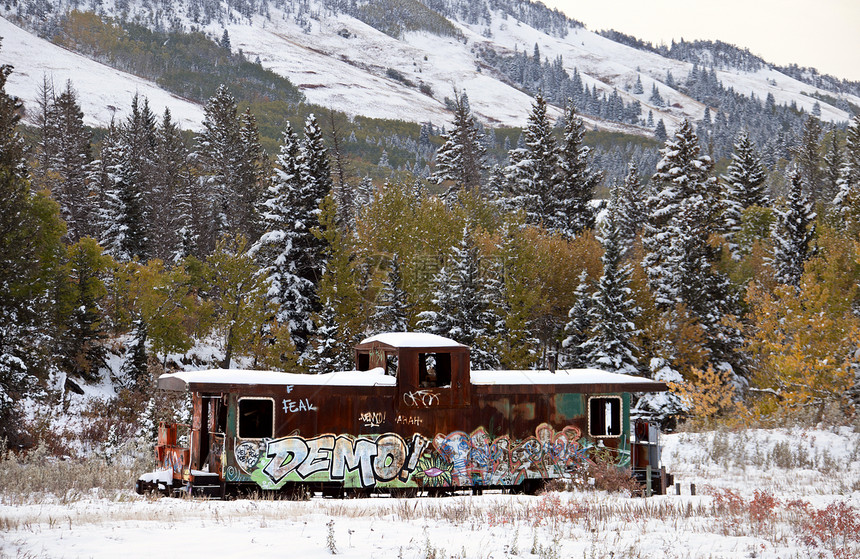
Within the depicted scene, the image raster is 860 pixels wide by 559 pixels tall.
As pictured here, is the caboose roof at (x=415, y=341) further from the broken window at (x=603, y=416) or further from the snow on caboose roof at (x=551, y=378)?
the broken window at (x=603, y=416)

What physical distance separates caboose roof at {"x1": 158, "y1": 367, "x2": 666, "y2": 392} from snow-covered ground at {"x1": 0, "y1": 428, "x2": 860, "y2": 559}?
3.01 meters

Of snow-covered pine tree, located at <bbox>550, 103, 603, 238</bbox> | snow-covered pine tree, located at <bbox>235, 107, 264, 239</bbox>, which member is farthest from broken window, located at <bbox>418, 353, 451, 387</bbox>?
snow-covered pine tree, located at <bbox>550, 103, 603, 238</bbox>

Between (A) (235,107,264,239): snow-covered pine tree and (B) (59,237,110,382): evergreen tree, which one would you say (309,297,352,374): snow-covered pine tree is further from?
(A) (235,107,264,239): snow-covered pine tree

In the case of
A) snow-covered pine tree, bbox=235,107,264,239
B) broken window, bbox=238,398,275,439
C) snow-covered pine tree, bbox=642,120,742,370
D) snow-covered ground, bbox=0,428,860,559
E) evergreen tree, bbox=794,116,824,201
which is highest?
evergreen tree, bbox=794,116,824,201

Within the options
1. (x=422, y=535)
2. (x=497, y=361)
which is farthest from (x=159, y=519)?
(x=497, y=361)

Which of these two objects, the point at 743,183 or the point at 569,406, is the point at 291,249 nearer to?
the point at 569,406

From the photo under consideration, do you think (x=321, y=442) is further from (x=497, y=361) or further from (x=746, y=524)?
(x=497, y=361)

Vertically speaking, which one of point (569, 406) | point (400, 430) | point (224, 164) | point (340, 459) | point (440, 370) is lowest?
point (340, 459)

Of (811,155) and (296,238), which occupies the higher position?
(811,155)

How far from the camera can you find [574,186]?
67375 mm

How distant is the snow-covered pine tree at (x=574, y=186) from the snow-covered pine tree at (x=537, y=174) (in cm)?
→ 61

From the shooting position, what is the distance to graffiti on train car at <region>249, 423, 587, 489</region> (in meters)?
19.0

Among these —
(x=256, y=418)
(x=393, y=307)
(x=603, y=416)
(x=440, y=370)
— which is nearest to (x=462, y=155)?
(x=393, y=307)

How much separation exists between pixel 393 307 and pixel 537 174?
28.0 meters
